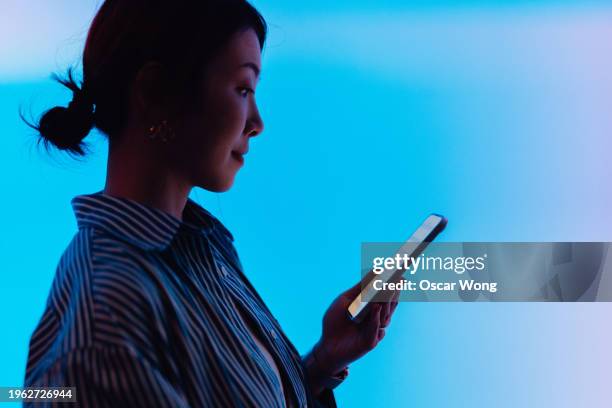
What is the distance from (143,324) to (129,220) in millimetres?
110

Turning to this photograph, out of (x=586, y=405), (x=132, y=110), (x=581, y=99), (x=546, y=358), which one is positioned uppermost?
(x=581, y=99)

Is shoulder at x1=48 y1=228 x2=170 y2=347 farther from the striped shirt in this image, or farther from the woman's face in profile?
the woman's face in profile

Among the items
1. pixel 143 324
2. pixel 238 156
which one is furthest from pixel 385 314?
pixel 143 324

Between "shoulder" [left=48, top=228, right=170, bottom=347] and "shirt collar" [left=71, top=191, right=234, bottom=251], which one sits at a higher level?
"shirt collar" [left=71, top=191, right=234, bottom=251]

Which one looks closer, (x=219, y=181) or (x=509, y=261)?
(x=219, y=181)

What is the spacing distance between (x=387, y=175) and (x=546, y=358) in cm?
55

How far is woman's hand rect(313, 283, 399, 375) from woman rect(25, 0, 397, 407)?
0.35 feet

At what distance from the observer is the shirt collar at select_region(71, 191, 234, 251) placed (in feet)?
1.80

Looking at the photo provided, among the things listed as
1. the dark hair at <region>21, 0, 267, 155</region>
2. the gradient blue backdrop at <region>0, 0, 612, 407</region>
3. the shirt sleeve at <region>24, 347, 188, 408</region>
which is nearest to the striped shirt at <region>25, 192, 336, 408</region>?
the shirt sleeve at <region>24, 347, 188, 408</region>

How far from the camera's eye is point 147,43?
23.5 inches

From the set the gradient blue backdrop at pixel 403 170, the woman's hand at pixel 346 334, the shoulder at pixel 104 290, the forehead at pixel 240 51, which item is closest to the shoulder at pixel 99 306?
the shoulder at pixel 104 290

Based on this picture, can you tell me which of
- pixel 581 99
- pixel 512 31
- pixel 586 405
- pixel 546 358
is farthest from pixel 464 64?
pixel 586 405

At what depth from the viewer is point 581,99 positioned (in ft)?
4.48

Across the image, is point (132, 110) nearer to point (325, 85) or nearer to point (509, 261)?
point (325, 85)
